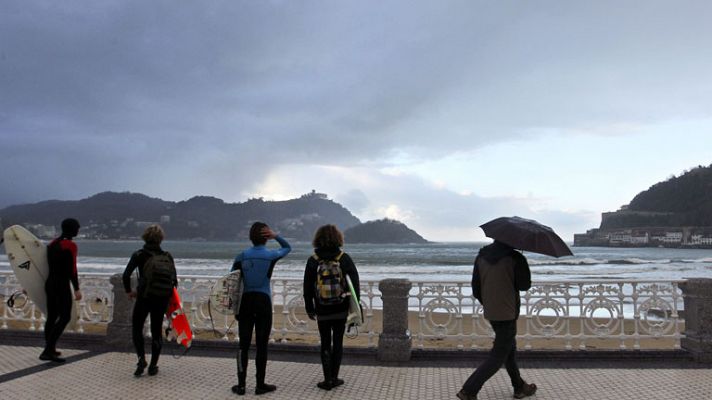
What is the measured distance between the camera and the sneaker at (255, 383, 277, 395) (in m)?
4.64

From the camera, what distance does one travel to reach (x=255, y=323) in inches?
183

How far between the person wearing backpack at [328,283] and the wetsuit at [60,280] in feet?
9.50

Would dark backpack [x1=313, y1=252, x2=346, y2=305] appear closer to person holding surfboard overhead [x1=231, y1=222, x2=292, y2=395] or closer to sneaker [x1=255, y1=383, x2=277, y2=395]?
person holding surfboard overhead [x1=231, y1=222, x2=292, y2=395]

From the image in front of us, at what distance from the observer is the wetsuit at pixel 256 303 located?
457cm

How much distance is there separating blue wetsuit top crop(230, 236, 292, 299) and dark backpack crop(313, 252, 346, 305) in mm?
445

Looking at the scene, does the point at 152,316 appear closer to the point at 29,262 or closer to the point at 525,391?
the point at 29,262

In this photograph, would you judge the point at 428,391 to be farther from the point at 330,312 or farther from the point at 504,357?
the point at 330,312

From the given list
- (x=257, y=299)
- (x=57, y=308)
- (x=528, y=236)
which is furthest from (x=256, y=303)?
(x=57, y=308)

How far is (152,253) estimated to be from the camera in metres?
5.12

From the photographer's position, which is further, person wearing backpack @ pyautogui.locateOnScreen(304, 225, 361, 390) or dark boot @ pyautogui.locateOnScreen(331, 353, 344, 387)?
dark boot @ pyautogui.locateOnScreen(331, 353, 344, 387)

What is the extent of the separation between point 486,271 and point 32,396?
4304mm

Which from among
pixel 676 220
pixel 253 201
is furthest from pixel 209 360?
pixel 253 201

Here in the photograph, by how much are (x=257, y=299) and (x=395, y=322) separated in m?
2.06

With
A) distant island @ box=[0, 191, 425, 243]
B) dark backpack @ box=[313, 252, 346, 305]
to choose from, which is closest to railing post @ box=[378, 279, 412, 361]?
dark backpack @ box=[313, 252, 346, 305]
